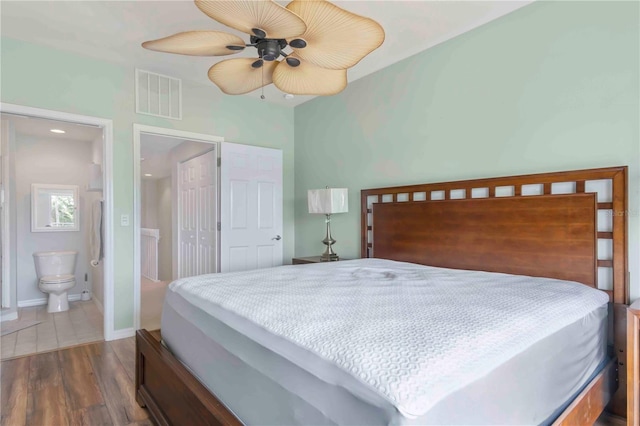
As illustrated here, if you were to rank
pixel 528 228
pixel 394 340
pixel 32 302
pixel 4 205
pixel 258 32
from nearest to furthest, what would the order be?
pixel 394 340 < pixel 258 32 < pixel 528 228 < pixel 4 205 < pixel 32 302

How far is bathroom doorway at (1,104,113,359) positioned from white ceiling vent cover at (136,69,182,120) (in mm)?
849

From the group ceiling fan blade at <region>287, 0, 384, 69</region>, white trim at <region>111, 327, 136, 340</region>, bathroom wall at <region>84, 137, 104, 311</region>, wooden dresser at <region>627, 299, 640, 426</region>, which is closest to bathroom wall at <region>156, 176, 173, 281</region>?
bathroom wall at <region>84, 137, 104, 311</region>

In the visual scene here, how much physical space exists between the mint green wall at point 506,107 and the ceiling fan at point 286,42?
109 cm

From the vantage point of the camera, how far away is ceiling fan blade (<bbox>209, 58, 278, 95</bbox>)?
6.61 feet

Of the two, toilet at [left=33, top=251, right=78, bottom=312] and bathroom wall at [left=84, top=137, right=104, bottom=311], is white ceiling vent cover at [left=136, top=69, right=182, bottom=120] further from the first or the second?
toilet at [left=33, top=251, right=78, bottom=312]

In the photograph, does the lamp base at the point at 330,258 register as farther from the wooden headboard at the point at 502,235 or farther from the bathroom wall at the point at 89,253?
the bathroom wall at the point at 89,253

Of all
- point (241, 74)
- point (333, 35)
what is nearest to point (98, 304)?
point (241, 74)

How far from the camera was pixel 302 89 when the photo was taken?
225 centimetres

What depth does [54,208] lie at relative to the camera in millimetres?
4637

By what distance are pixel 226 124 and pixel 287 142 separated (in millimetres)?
852

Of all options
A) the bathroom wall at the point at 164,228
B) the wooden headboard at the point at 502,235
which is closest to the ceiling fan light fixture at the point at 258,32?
the wooden headboard at the point at 502,235

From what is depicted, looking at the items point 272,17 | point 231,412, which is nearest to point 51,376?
point 231,412

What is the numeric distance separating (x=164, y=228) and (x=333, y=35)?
608 centimetres

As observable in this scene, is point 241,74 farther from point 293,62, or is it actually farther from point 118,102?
point 118,102
